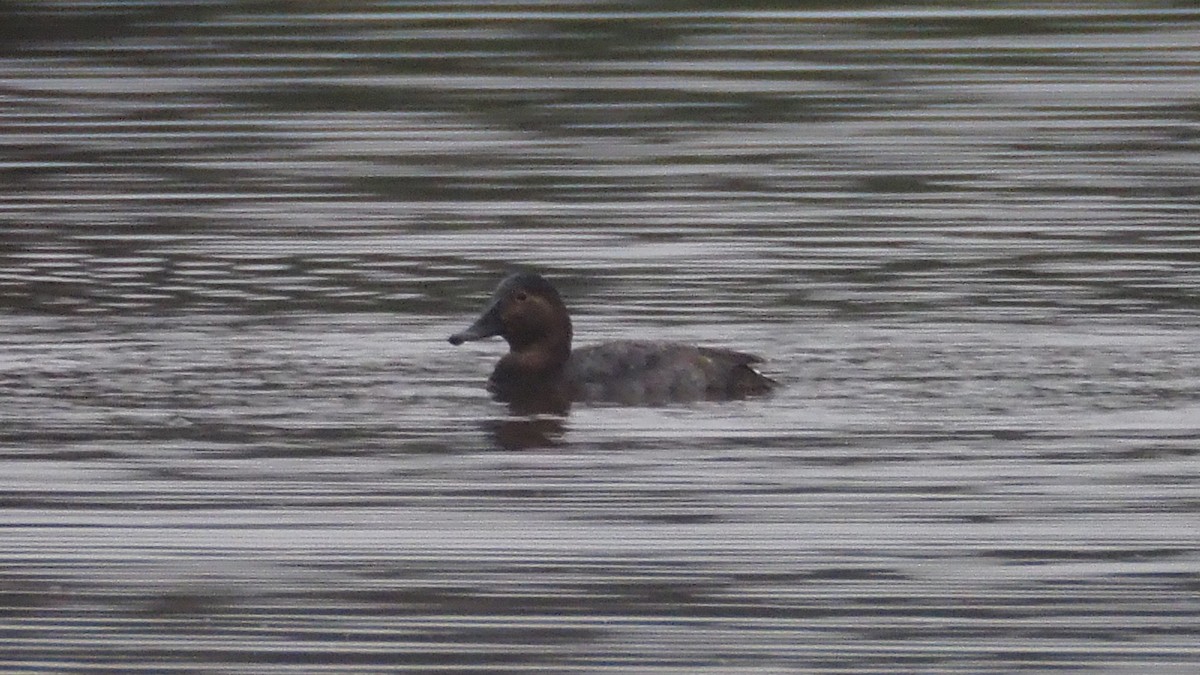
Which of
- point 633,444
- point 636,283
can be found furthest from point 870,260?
point 633,444

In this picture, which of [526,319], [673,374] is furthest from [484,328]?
[673,374]

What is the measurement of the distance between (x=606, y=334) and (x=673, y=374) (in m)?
1.71

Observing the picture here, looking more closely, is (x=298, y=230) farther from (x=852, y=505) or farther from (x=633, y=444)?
(x=852, y=505)

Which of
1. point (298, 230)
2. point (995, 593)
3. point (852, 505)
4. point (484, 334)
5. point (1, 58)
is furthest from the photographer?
point (1, 58)

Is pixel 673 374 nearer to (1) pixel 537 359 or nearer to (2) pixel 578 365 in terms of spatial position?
(2) pixel 578 365

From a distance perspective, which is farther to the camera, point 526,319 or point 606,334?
point 606,334

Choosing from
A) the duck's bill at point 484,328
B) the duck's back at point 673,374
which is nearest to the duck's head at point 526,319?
the duck's bill at point 484,328

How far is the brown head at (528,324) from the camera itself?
39.7 feet

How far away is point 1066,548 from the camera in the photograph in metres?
8.66

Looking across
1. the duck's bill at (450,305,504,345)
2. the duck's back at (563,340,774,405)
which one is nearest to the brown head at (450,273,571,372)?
the duck's bill at (450,305,504,345)

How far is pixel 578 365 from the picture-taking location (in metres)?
11.9

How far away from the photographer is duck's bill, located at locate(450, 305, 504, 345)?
39.8 ft

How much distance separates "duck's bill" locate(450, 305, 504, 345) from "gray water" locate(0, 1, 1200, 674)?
194 millimetres

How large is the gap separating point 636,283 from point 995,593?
19.7ft
